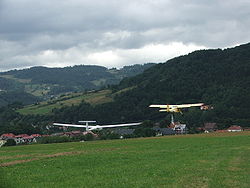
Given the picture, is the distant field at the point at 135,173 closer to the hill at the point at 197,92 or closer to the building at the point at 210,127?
the building at the point at 210,127

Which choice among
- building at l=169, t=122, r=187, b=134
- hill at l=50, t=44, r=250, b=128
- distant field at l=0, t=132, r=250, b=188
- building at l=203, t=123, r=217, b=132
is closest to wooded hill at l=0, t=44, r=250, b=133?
hill at l=50, t=44, r=250, b=128

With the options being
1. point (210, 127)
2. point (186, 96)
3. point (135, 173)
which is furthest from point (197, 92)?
point (135, 173)

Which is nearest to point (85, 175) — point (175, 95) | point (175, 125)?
point (175, 125)

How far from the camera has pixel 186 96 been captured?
521 feet

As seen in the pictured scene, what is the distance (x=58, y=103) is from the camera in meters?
198

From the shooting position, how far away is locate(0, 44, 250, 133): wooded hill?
128125 millimetres

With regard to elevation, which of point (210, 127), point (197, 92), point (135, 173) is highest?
point (197, 92)

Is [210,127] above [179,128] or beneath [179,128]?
beneath

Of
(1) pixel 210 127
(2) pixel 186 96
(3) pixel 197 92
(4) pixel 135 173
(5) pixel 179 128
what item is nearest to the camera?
(4) pixel 135 173

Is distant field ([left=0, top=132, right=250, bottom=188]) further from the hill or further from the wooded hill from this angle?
the wooded hill

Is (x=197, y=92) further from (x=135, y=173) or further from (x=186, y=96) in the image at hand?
(x=135, y=173)

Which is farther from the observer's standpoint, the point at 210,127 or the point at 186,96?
the point at 186,96

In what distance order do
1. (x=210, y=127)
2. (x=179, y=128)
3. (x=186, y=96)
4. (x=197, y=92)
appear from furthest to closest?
(x=186, y=96), (x=197, y=92), (x=210, y=127), (x=179, y=128)

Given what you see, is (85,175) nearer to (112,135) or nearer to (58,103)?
(112,135)
